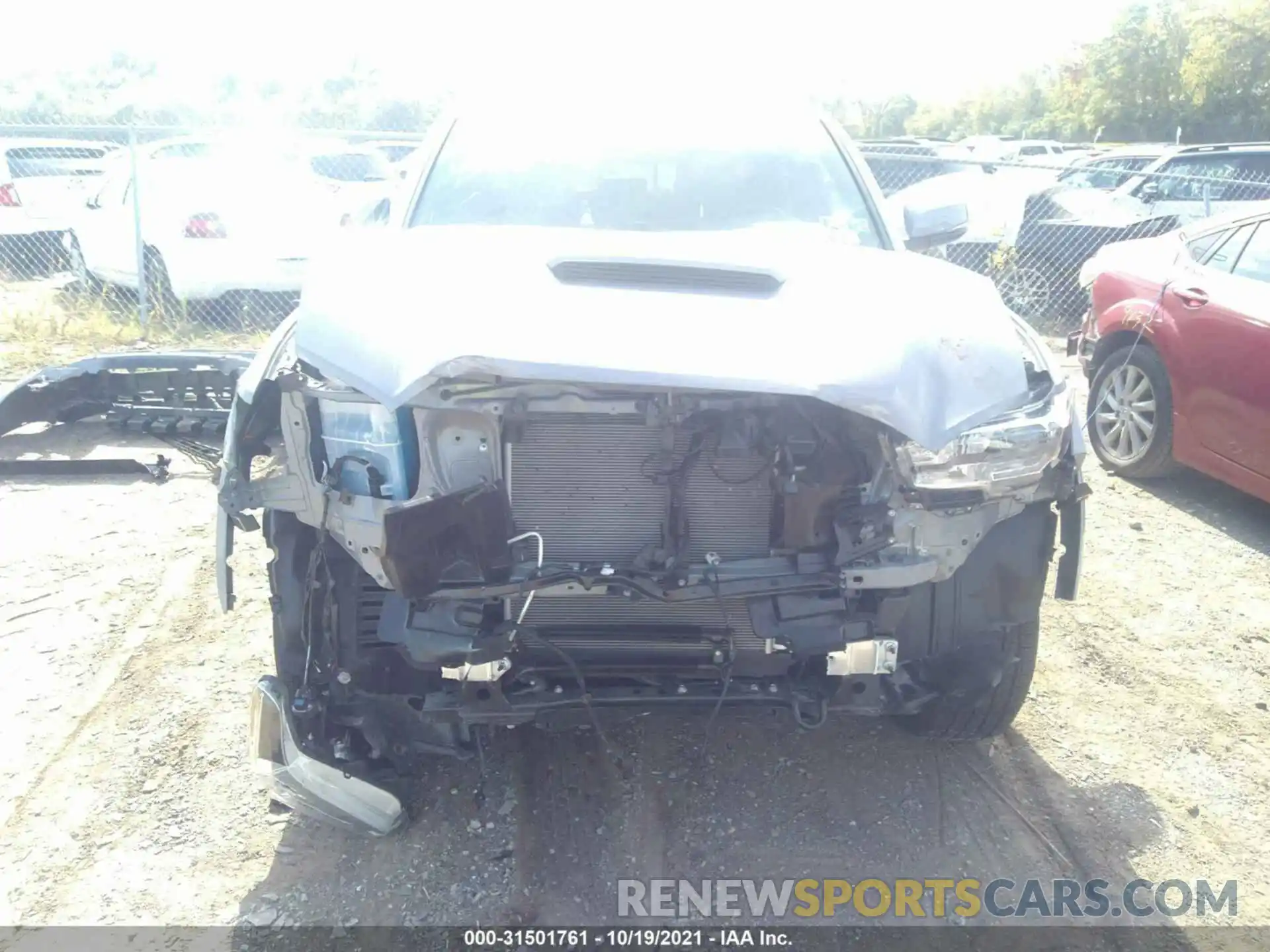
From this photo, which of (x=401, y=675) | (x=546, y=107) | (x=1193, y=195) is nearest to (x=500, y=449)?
(x=401, y=675)

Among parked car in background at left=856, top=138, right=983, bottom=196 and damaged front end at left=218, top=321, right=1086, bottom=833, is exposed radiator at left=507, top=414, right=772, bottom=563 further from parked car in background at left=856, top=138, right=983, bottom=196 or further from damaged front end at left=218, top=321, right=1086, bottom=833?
parked car in background at left=856, top=138, right=983, bottom=196

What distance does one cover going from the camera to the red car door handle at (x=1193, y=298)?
4.99 meters

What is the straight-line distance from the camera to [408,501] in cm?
232

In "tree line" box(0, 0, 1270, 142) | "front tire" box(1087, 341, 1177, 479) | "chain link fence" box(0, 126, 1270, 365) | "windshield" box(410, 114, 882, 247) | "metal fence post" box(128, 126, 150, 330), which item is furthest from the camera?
"tree line" box(0, 0, 1270, 142)

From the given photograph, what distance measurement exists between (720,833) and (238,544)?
276 centimetres

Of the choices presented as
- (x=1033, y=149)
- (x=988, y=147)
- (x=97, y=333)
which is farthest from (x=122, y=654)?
(x=1033, y=149)

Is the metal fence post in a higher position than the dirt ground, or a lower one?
higher

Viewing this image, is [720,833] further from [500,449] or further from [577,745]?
[500,449]

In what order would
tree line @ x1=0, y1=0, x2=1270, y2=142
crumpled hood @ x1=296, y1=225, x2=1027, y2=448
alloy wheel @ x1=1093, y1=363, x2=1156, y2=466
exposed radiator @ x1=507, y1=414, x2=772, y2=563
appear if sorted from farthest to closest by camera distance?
tree line @ x1=0, y1=0, x2=1270, y2=142, alloy wheel @ x1=1093, y1=363, x2=1156, y2=466, exposed radiator @ x1=507, y1=414, x2=772, y2=563, crumpled hood @ x1=296, y1=225, x2=1027, y2=448

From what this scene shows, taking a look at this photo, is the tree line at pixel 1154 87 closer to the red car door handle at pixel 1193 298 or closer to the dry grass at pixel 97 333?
the red car door handle at pixel 1193 298

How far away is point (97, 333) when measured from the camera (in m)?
8.93

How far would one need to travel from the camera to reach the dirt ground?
259cm

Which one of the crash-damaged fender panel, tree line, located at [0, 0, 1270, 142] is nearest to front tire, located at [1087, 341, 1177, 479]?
the crash-damaged fender panel

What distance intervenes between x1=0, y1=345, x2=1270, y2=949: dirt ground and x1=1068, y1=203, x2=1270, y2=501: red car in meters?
1.10
